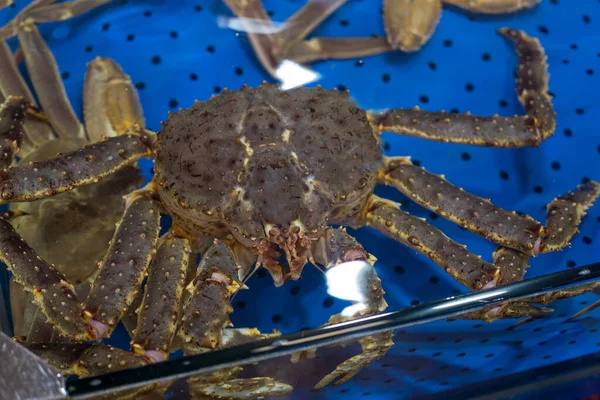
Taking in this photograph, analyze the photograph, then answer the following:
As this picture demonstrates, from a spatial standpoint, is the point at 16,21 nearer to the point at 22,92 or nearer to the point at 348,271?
the point at 22,92

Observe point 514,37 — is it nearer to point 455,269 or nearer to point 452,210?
point 452,210

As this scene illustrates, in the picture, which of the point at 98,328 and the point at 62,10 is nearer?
the point at 98,328

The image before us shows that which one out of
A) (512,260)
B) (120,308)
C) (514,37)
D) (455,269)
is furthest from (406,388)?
(514,37)

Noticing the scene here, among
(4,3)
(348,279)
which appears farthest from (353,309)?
(4,3)

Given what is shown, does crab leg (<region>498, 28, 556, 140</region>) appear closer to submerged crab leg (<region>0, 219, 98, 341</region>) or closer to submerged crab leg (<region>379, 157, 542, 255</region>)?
submerged crab leg (<region>379, 157, 542, 255</region>)

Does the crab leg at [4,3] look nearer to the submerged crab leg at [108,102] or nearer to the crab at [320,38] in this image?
the submerged crab leg at [108,102]

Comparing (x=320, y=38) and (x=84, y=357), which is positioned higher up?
(x=320, y=38)

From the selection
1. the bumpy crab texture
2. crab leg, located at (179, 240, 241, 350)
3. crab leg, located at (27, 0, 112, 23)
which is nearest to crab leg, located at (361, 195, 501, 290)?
the bumpy crab texture
